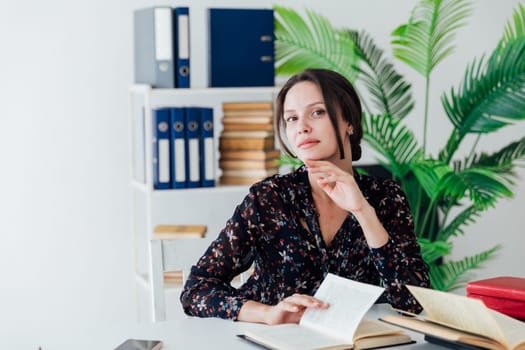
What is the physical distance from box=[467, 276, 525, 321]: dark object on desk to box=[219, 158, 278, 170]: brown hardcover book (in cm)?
168

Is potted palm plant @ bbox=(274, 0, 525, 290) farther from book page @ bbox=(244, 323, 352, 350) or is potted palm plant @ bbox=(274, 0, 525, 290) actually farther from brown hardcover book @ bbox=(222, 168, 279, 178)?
book page @ bbox=(244, 323, 352, 350)

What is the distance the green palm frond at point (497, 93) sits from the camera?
3484mm

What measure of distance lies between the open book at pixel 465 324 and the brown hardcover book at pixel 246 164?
6.02 feet

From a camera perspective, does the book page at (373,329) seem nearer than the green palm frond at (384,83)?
Yes

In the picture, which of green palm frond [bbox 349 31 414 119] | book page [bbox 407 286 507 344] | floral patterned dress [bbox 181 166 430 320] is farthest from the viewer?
green palm frond [bbox 349 31 414 119]

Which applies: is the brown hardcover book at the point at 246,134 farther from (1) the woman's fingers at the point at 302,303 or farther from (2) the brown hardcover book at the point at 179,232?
(1) the woman's fingers at the point at 302,303

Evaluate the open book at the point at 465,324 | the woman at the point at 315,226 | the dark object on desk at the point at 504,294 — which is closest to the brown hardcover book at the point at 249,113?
the woman at the point at 315,226

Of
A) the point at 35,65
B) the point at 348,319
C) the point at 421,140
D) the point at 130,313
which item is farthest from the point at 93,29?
the point at 348,319

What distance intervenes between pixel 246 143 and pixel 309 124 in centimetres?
143

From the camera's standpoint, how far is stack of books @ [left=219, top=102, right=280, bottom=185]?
351cm

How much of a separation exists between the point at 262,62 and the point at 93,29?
76cm

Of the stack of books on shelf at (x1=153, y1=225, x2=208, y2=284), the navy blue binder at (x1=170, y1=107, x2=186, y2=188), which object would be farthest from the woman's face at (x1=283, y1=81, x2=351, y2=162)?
the stack of books on shelf at (x1=153, y1=225, x2=208, y2=284)

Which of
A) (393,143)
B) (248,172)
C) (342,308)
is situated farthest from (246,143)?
(342,308)

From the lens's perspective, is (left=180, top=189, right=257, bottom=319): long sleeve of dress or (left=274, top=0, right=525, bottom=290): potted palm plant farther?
(left=274, top=0, right=525, bottom=290): potted palm plant
